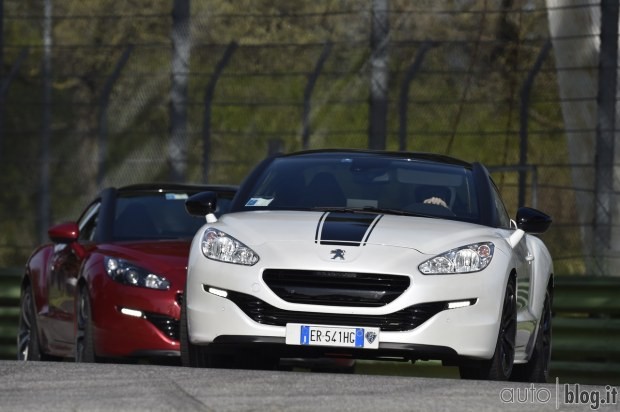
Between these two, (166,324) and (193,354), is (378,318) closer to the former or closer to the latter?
(193,354)

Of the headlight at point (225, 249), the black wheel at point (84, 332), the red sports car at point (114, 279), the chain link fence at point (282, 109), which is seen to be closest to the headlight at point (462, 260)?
the headlight at point (225, 249)

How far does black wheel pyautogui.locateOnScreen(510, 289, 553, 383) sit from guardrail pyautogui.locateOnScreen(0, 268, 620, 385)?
11.6 feet

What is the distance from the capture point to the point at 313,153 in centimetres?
1168

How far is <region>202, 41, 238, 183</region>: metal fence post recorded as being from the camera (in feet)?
57.5

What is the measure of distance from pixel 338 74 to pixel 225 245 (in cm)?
762

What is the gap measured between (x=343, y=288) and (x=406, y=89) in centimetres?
732

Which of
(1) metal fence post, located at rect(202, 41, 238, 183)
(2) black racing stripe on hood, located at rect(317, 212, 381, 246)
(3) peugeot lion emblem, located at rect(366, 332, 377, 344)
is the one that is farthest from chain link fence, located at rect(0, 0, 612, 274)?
(3) peugeot lion emblem, located at rect(366, 332, 377, 344)

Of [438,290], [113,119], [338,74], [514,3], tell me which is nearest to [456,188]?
[438,290]

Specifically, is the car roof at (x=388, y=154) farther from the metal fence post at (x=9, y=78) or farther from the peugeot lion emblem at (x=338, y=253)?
the metal fence post at (x=9, y=78)

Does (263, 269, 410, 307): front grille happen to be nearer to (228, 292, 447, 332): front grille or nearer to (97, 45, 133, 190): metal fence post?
(228, 292, 447, 332): front grille

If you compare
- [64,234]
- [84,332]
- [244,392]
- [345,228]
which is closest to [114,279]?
[84,332]

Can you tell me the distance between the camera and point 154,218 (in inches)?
538

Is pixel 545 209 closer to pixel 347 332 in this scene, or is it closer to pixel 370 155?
pixel 370 155

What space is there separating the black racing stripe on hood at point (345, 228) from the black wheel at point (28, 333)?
4367mm
